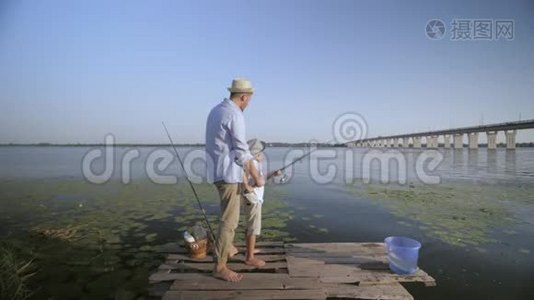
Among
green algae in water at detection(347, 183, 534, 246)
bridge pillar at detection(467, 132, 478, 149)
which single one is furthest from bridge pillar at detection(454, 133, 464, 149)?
green algae in water at detection(347, 183, 534, 246)

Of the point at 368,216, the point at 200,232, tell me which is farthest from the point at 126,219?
the point at 368,216

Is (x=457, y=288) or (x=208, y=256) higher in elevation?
(x=208, y=256)

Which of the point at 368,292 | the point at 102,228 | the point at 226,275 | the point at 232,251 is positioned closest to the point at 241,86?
the point at 226,275

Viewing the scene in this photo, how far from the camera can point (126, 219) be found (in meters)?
8.81

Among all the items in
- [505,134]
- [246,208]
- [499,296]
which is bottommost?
[499,296]

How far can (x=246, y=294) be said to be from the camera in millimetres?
3607

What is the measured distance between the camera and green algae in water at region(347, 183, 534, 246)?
25.4ft

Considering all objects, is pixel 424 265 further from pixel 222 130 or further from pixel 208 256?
pixel 222 130

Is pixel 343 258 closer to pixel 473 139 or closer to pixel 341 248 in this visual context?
pixel 341 248

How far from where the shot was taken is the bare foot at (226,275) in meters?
3.91

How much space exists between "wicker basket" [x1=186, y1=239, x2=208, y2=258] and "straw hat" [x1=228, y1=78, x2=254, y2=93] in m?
2.45

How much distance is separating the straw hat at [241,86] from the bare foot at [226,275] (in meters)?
2.32

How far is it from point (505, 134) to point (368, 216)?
72.3 meters

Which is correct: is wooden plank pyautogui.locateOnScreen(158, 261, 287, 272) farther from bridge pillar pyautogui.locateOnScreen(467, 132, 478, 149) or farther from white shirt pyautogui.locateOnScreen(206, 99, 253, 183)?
bridge pillar pyautogui.locateOnScreen(467, 132, 478, 149)
